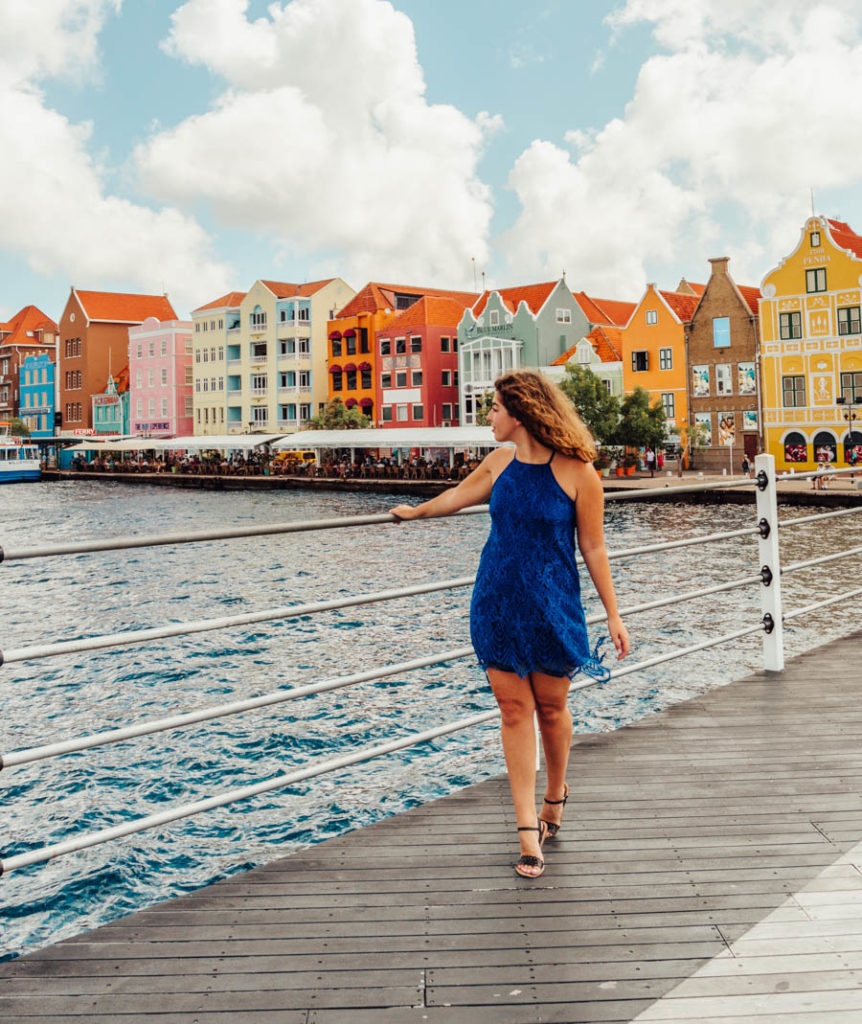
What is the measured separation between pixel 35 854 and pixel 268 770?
21.5 feet

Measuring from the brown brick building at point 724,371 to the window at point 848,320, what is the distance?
14.9 ft

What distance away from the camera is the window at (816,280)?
47.0 metres

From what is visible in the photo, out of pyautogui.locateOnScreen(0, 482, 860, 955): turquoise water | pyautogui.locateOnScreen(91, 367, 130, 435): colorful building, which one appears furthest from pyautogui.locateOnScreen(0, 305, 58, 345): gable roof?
pyautogui.locateOnScreen(0, 482, 860, 955): turquoise water

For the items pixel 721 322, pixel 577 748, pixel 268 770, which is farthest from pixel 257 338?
pixel 577 748

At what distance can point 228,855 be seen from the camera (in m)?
7.07

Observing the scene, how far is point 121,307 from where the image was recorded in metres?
97.6

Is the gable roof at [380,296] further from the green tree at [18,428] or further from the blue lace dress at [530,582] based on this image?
the blue lace dress at [530,582]

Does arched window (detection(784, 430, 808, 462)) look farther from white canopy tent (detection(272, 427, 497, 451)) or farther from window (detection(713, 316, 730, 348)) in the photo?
white canopy tent (detection(272, 427, 497, 451))

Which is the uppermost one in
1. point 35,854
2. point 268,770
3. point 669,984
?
point 35,854

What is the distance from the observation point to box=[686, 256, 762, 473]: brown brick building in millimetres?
50219

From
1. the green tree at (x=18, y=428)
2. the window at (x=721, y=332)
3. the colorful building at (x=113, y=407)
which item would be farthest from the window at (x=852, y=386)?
the green tree at (x=18, y=428)

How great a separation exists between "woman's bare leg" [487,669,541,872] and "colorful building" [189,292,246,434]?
76.2m

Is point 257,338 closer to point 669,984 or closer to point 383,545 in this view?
point 383,545

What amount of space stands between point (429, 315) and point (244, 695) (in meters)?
54.8
